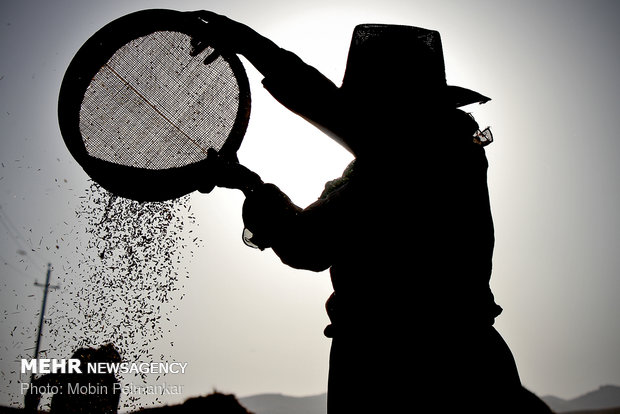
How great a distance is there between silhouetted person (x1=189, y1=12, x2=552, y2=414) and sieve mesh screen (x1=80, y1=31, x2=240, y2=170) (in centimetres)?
48

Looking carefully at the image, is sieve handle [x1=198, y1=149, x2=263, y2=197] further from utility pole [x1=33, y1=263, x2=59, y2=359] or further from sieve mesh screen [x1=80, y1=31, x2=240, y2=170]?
utility pole [x1=33, y1=263, x2=59, y2=359]

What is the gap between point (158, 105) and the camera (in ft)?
8.50

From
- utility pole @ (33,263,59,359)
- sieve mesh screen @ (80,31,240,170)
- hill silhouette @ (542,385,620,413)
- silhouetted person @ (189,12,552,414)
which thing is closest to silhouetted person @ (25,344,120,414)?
sieve mesh screen @ (80,31,240,170)

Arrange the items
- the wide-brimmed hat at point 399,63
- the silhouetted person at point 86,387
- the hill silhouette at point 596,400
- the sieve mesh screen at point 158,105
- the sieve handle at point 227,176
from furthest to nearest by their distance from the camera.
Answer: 1. the hill silhouette at point 596,400
2. the silhouetted person at point 86,387
3. the sieve mesh screen at point 158,105
4. the sieve handle at point 227,176
5. the wide-brimmed hat at point 399,63

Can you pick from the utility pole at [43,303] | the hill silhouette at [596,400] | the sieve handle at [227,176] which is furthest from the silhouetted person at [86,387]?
the hill silhouette at [596,400]

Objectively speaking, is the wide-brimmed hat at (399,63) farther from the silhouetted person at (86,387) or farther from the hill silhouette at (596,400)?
the hill silhouette at (596,400)

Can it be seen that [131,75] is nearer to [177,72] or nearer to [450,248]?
[177,72]

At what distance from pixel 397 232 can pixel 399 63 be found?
0.82 meters

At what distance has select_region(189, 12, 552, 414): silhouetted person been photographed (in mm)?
1523

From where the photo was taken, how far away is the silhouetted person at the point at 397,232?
152cm

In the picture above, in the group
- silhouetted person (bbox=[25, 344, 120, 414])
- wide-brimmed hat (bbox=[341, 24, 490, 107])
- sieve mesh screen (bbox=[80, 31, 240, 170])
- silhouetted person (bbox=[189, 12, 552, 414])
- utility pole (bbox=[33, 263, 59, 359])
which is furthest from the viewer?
utility pole (bbox=[33, 263, 59, 359])

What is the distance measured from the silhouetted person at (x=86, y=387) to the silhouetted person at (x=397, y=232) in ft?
24.8

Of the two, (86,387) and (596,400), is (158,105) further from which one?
(596,400)

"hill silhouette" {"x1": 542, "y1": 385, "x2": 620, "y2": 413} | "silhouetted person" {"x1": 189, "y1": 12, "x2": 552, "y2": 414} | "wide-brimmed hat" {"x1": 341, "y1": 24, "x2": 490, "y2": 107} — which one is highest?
"wide-brimmed hat" {"x1": 341, "y1": 24, "x2": 490, "y2": 107}
